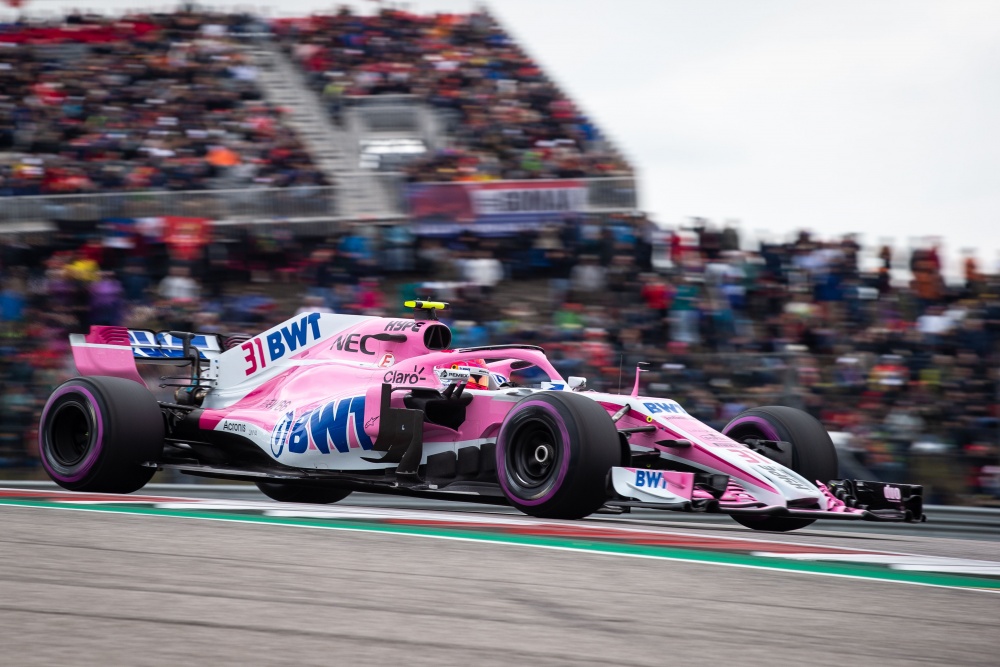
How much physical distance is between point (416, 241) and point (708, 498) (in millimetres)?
9274

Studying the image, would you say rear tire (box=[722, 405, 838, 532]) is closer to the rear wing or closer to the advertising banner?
the rear wing

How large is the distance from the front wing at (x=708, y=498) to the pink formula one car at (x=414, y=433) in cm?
1

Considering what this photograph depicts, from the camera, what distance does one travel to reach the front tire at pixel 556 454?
7648 mm

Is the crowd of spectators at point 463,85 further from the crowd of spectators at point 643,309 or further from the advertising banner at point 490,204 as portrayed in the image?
the crowd of spectators at point 643,309

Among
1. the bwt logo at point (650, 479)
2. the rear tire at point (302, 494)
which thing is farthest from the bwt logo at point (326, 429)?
the bwt logo at point (650, 479)

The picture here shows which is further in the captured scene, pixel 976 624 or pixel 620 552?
pixel 620 552

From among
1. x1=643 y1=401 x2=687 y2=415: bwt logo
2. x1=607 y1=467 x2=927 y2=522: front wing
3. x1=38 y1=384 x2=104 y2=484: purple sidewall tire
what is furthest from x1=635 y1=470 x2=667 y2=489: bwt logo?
x1=38 y1=384 x2=104 y2=484: purple sidewall tire

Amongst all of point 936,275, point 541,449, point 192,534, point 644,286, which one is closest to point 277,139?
point 644,286

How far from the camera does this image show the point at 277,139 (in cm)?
1884

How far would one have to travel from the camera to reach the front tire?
25.1 feet

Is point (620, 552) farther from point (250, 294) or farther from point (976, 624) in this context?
point (250, 294)

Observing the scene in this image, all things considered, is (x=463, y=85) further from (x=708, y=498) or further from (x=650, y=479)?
(x=708, y=498)

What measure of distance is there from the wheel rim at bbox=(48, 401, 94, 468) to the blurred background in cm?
224

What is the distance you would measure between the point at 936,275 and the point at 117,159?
441 inches
